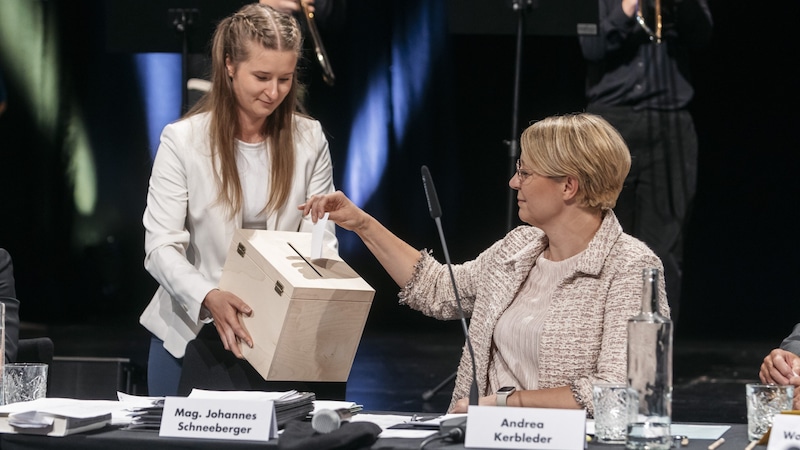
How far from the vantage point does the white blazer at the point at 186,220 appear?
2.87 metres

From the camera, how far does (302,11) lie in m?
4.25

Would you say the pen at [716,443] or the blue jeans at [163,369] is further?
the blue jeans at [163,369]

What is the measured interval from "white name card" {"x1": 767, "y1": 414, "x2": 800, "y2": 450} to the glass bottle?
16cm

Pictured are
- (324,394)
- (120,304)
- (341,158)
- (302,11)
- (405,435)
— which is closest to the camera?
(405,435)

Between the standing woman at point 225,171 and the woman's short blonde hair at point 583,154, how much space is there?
607 mm

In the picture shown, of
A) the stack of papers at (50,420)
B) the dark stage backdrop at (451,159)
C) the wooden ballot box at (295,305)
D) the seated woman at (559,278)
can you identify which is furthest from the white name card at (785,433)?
the dark stage backdrop at (451,159)

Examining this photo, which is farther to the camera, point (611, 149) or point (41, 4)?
point (41, 4)

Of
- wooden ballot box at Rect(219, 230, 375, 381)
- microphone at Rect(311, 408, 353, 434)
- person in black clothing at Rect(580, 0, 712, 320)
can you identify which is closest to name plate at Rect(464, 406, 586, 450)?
microphone at Rect(311, 408, 353, 434)

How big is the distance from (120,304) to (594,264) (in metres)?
5.22

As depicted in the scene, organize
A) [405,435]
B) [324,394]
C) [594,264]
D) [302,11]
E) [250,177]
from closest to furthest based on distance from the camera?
[405,435] → [594,264] → [324,394] → [250,177] → [302,11]

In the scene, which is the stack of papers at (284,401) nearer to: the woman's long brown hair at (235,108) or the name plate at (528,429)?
the name plate at (528,429)

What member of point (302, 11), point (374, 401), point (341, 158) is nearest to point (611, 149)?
point (302, 11)

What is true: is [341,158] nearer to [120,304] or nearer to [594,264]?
[120,304]

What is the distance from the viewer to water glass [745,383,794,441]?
1.95 metres
